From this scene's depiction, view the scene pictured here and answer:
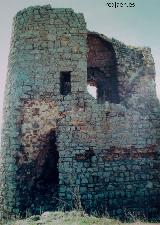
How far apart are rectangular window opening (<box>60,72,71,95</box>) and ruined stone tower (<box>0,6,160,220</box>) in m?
0.03

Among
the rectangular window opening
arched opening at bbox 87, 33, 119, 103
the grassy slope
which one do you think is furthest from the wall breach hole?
arched opening at bbox 87, 33, 119, 103

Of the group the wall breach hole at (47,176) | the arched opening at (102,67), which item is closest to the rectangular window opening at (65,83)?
the wall breach hole at (47,176)

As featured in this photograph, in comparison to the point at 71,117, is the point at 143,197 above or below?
below

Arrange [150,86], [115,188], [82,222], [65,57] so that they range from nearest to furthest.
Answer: [82,222] < [115,188] < [65,57] < [150,86]

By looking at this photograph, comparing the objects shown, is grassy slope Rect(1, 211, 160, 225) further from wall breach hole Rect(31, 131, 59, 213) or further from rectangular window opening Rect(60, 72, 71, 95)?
rectangular window opening Rect(60, 72, 71, 95)

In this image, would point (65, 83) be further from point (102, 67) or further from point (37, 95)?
point (102, 67)

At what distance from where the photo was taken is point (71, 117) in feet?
30.2

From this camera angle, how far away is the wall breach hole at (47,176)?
872cm

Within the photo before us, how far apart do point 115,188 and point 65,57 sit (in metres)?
3.66

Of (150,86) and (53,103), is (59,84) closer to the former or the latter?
(53,103)

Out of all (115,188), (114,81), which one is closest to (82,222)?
(115,188)

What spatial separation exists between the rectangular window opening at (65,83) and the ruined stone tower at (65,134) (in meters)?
0.03

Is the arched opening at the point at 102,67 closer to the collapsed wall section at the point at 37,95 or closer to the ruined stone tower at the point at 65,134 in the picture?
the ruined stone tower at the point at 65,134

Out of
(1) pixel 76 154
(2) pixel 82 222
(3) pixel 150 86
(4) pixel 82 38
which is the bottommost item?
(2) pixel 82 222
